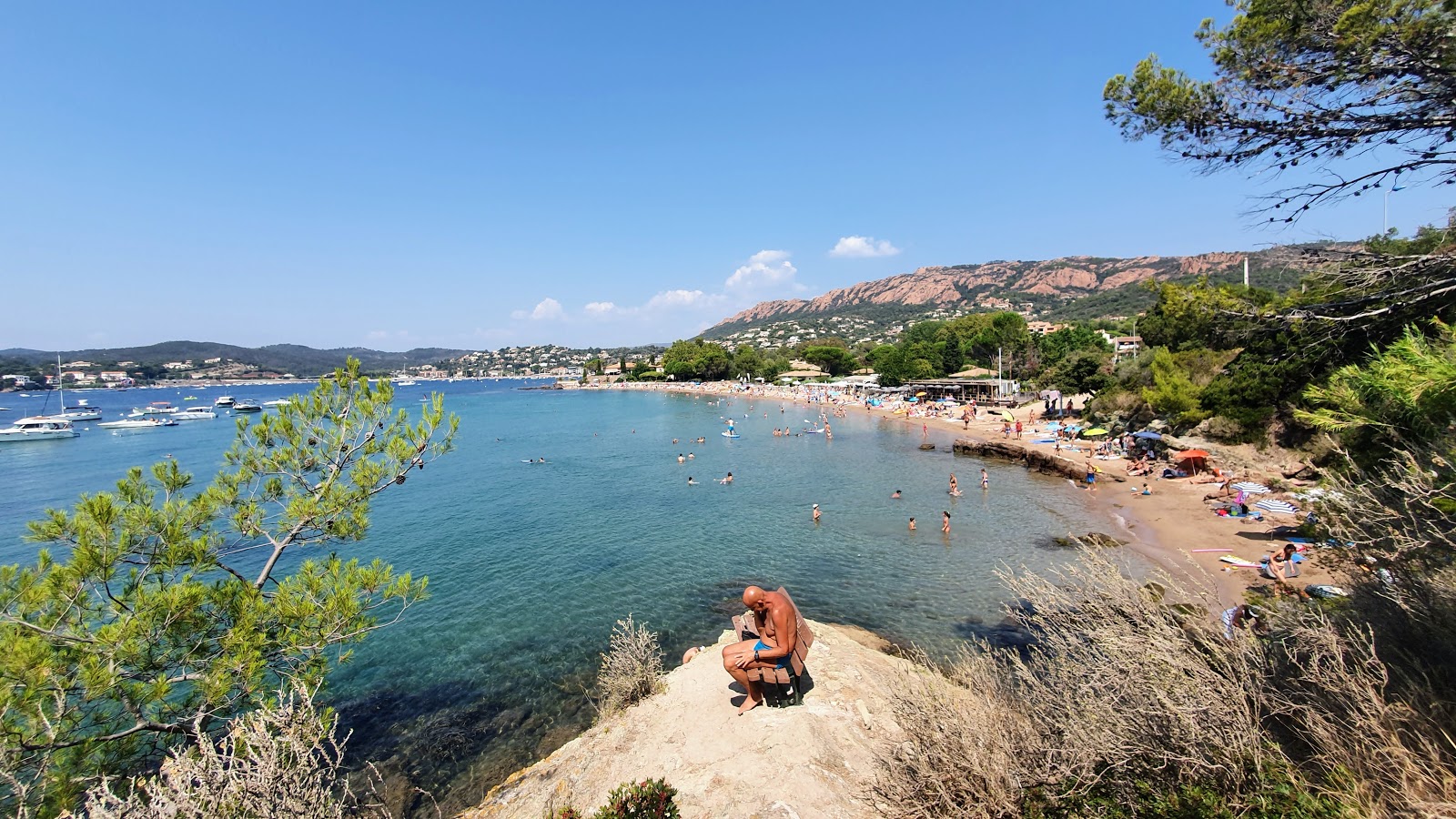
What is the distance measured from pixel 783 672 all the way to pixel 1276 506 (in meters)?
19.9

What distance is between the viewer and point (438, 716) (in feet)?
35.9

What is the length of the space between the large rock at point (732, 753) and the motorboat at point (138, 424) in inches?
3436

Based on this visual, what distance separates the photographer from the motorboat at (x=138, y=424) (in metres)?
66.6

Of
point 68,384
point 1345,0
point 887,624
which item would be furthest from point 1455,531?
point 68,384

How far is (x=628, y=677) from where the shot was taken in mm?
9906

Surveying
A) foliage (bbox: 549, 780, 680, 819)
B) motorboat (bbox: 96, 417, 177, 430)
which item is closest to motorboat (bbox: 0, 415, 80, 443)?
motorboat (bbox: 96, 417, 177, 430)

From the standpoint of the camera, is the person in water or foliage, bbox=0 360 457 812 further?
the person in water

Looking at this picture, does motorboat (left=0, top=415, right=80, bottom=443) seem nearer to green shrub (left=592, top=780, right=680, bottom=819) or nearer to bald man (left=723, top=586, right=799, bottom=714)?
bald man (left=723, top=586, right=799, bottom=714)

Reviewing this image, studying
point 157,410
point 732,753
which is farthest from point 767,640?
point 157,410

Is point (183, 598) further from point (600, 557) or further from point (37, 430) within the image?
point (37, 430)

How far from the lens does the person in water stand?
6.72 m

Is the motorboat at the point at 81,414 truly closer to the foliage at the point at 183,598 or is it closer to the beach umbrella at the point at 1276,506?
the foliage at the point at 183,598

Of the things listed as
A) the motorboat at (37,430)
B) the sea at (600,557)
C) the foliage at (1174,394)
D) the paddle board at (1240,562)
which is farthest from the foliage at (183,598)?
the motorboat at (37,430)

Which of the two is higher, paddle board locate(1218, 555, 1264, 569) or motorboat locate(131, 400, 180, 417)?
motorboat locate(131, 400, 180, 417)
